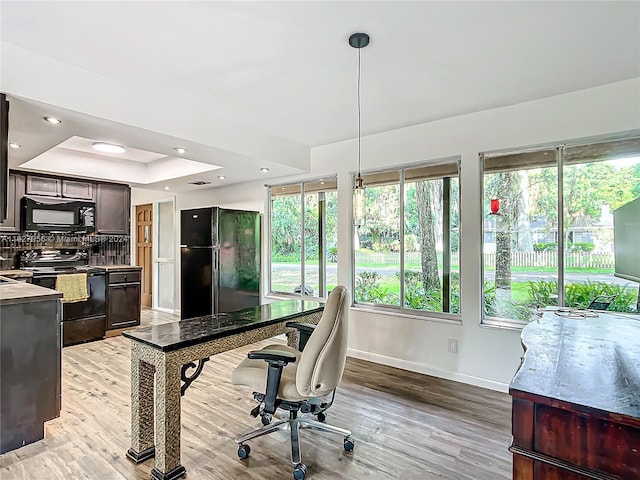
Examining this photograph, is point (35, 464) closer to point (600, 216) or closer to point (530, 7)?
point (530, 7)


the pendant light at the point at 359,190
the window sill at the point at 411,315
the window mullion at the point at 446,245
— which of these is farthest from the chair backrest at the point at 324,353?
the window mullion at the point at 446,245

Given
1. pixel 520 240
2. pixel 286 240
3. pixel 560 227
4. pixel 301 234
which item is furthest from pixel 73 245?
pixel 560 227

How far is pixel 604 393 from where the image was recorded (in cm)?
104

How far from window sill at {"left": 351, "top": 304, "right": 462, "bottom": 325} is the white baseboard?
48cm

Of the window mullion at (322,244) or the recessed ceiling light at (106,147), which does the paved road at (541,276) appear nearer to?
the window mullion at (322,244)

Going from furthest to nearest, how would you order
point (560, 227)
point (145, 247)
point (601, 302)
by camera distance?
point (145, 247) → point (560, 227) → point (601, 302)

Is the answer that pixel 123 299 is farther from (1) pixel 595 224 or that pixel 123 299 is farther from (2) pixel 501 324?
(1) pixel 595 224

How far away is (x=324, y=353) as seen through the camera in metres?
1.98

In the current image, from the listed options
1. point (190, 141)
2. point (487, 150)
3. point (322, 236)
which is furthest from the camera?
point (322, 236)

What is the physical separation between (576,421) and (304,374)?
51.2 inches

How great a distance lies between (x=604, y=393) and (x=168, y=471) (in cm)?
211

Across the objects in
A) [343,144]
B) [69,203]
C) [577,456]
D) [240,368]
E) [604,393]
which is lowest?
[240,368]

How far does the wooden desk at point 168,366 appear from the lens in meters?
1.92

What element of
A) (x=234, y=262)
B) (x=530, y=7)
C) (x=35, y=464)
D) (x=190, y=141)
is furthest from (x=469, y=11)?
(x=234, y=262)
